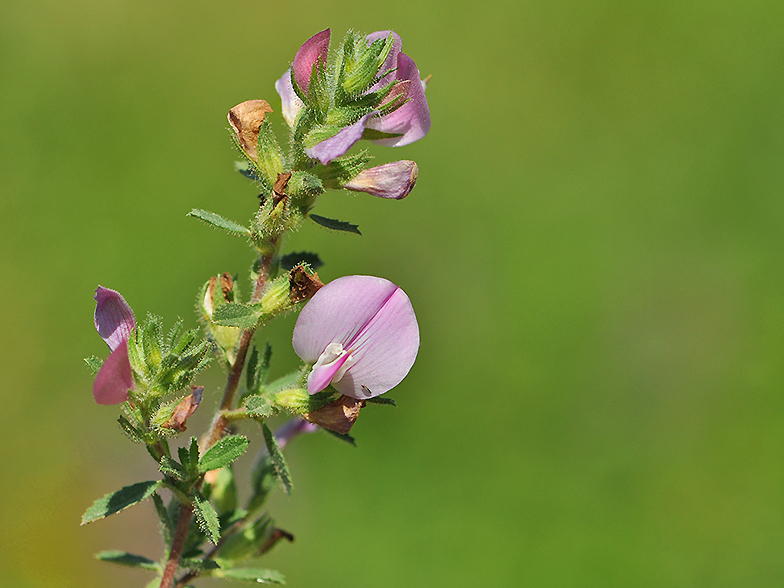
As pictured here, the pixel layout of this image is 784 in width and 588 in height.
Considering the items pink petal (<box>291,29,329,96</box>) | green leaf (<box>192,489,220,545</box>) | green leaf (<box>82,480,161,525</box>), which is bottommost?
green leaf (<box>192,489,220,545</box>)

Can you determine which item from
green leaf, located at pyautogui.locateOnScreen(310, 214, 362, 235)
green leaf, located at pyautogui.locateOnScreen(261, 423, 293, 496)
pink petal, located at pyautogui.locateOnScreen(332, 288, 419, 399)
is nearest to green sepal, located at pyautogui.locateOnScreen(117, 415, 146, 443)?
green leaf, located at pyautogui.locateOnScreen(261, 423, 293, 496)

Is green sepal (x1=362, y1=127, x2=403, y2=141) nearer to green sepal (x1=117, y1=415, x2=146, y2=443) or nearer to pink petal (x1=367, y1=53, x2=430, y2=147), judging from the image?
pink petal (x1=367, y1=53, x2=430, y2=147)

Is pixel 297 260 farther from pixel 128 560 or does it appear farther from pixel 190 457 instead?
pixel 128 560

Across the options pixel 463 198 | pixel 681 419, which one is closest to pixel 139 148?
pixel 463 198

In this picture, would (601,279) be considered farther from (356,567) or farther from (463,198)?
(356,567)

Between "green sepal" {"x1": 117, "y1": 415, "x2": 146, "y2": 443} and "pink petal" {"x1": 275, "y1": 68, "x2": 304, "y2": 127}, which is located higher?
"pink petal" {"x1": 275, "y1": 68, "x2": 304, "y2": 127}

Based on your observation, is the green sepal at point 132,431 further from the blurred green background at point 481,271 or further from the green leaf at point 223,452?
the blurred green background at point 481,271

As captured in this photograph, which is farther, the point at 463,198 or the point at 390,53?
the point at 463,198
